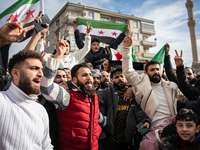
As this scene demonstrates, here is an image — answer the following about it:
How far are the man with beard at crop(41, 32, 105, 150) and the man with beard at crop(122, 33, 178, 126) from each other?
3.64 ft

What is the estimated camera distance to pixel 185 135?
95.3 inches

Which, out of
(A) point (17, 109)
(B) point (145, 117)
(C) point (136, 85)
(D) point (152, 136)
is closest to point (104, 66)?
(C) point (136, 85)

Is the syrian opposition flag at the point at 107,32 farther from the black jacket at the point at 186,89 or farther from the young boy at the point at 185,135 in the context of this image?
the young boy at the point at 185,135

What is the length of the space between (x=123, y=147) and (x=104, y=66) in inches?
114

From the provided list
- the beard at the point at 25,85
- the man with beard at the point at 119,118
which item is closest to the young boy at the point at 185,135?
the man with beard at the point at 119,118

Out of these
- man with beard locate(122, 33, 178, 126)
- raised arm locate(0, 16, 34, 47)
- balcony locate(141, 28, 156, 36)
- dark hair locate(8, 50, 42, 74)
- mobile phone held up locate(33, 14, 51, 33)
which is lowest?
man with beard locate(122, 33, 178, 126)

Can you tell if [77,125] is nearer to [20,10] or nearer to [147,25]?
[20,10]

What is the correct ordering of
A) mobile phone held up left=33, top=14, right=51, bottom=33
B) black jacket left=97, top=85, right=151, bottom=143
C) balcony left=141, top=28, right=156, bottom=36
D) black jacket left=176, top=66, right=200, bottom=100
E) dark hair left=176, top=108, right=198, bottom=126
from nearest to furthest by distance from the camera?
dark hair left=176, top=108, right=198, bottom=126
mobile phone held up left=33, top=14, right=51, bottom=33
black jacket left=97, top=85, right=151, bottom=143
black jacket left=176, top=66, right=200, bottom=100
balcony left=141, top=28, right=156, bottom=36

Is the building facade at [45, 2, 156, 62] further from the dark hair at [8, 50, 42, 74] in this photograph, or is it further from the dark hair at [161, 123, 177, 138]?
the dark hair at [8, 50, 42, 74]

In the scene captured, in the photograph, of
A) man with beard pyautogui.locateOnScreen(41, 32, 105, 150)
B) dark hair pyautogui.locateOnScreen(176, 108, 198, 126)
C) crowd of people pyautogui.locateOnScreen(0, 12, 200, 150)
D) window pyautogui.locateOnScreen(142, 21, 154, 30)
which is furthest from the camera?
window pyautogui.locateOnScreen(142, 21, 154, 30)

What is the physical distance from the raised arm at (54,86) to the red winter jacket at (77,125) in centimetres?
13

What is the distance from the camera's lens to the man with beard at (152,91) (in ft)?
10.3

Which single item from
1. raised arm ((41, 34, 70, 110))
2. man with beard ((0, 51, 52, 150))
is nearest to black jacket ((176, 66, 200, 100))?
raised arm ((41, 34, 70, 110))

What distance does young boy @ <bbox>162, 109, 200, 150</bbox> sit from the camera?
2387 mm
